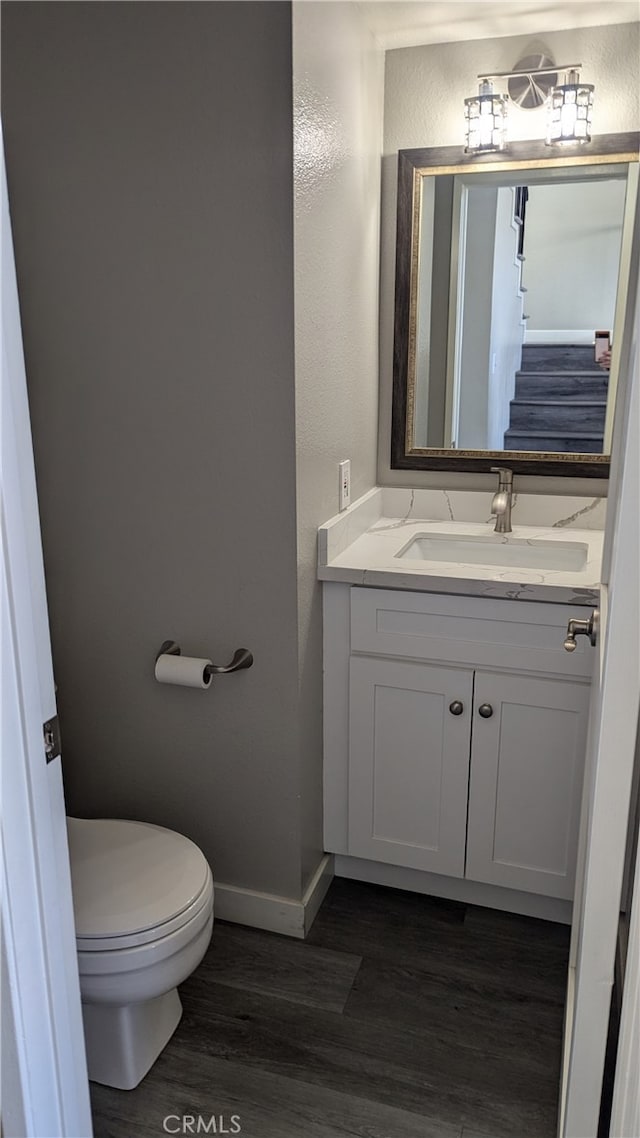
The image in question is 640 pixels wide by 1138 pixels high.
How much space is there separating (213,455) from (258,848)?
0.97 meters

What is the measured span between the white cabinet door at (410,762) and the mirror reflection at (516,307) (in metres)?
0.78

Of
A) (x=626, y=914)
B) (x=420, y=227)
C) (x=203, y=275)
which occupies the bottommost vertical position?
(x=626, y=914)

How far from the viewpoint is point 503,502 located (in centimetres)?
241

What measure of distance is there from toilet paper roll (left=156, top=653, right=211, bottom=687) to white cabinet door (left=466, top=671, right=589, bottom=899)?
25.7 inches

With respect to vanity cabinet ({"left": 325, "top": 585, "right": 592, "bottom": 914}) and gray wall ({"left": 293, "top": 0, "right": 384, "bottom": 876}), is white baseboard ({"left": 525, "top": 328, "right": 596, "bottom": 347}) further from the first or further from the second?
vanity cabinet ({"left": 325, "top": 585, "right": 592, "bottom": 914})

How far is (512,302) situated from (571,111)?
0.48 metres

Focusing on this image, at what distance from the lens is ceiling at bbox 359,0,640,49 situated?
2117 mm

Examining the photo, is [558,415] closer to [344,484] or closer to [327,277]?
[344,484]

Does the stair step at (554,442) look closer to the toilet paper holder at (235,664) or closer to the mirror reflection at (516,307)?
the mirror reflection at (516,307)

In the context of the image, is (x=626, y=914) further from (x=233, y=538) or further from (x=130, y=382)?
(x=130, y=382)

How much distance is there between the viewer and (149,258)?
1.88m

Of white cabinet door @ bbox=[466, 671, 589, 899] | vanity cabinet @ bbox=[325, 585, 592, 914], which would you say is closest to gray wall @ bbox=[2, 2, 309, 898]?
vanity cabinet @ bbox=[325, 585, 592, 914]

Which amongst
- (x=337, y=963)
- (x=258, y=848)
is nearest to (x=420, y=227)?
(x=258, y=848)

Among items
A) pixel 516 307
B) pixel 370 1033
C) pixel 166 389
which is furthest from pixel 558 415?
pixel 370 1033
